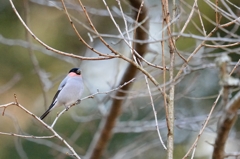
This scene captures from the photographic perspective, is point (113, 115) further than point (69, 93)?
Yes

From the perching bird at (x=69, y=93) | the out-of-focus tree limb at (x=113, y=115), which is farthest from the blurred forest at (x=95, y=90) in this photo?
the perching bird at (x=69, y=93)

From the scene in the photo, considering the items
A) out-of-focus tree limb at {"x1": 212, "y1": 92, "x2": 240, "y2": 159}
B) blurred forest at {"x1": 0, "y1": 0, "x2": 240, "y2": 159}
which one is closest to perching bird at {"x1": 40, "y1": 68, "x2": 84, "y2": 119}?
blurred forest at {"x1": 0, "y1": 0, "x2": 240, "y2": 159}

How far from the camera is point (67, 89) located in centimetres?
341

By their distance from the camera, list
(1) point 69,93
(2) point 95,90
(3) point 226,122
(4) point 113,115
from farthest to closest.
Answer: (2) point 95,90 → (4) point 113,115 → (1) point 69,93 → (3) point 226,122

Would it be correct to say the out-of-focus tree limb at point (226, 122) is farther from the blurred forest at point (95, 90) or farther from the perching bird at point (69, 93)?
the blurred forest at point (95, 90)

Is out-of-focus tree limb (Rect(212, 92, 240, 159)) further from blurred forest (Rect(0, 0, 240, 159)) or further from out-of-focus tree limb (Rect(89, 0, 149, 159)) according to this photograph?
blurred forest (Rect(0, 0, 240, 159))

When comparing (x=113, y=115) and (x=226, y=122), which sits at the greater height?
(x=226, y=122)

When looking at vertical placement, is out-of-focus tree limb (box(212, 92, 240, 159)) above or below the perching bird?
above

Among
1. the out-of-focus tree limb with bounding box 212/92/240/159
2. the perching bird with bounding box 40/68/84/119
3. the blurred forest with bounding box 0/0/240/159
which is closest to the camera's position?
the out-of-focus tree limb with bounding box 212/92/240/159

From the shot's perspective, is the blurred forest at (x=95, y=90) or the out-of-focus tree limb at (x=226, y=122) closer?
the out-of-focus tree limb at (x=226, y=122)

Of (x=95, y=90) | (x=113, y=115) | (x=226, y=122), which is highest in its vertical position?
(x=226, y=122)

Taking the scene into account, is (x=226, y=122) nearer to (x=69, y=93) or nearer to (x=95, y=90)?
(x=69, y=93)

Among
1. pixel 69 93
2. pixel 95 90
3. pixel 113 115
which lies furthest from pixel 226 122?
pixel 95 90

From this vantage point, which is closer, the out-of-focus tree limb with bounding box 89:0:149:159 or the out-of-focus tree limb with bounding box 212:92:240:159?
the out-of-focus tree limb with bounding box 212:92:240:159
